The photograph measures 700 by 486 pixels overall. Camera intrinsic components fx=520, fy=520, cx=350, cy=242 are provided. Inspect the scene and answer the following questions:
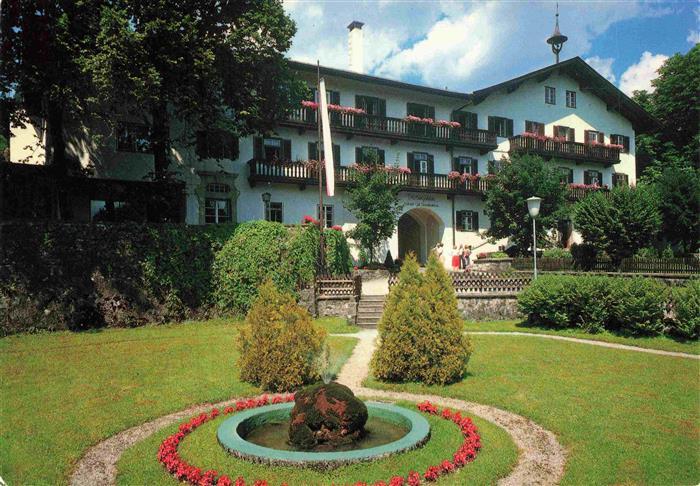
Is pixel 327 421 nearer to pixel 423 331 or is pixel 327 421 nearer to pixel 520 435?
pixel 520 435

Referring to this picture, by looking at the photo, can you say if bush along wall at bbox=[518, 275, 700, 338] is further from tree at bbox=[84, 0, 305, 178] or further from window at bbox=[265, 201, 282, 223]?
window at bbox=[265, 201, 282, 223]

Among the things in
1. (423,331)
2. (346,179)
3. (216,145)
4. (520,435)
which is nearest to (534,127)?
(346,179)

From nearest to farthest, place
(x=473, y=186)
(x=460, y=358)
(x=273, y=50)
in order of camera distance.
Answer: (x=460, y=358)
(x=273, y=50)
(x=473, y=186)

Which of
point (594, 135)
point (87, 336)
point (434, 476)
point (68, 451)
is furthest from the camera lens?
point (594, 135)

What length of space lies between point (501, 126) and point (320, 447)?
36205 mm

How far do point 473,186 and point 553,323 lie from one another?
18837 millimetres

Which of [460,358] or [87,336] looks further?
[87,336]

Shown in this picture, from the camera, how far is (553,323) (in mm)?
18609

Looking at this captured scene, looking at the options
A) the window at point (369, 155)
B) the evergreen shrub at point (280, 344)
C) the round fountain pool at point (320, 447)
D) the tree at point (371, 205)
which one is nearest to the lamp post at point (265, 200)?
the tree at point (371, 205)

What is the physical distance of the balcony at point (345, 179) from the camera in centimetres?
2927

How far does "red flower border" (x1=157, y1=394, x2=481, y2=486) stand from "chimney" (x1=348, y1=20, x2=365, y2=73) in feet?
99.8

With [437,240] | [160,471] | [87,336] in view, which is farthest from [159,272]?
[437,240]

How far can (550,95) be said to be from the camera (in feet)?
135

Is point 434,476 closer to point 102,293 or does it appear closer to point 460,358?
point 460,358
